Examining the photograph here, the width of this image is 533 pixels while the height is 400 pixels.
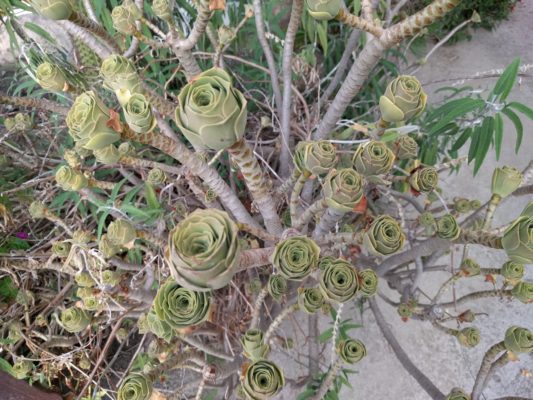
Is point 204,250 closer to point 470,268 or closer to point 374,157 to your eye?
point 374,157

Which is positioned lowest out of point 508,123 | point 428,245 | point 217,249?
point 508,123

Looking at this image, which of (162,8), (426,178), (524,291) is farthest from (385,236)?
(162,8)

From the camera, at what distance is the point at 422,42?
1.86 m

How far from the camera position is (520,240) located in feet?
1.34

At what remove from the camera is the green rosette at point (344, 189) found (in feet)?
1.50

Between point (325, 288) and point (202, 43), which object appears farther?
point (202, 43)

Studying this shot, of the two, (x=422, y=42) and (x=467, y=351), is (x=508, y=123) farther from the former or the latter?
(x=467, y=351)

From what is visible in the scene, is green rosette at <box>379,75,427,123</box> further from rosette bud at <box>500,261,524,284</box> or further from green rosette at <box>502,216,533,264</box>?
rosette bud at <box>500,261,524,284</box>

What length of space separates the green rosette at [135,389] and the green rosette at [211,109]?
0.33 metres

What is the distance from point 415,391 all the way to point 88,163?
1.20 m

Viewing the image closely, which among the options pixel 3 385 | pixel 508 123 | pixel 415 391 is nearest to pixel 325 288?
pixel 3 385

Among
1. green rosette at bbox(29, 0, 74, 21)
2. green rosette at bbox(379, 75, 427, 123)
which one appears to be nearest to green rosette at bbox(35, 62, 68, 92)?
green rosette at bbox(29, 0, 74, 21)

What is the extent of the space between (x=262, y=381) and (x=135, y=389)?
168 mm

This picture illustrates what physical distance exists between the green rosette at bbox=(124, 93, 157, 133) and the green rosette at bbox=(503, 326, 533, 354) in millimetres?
556
